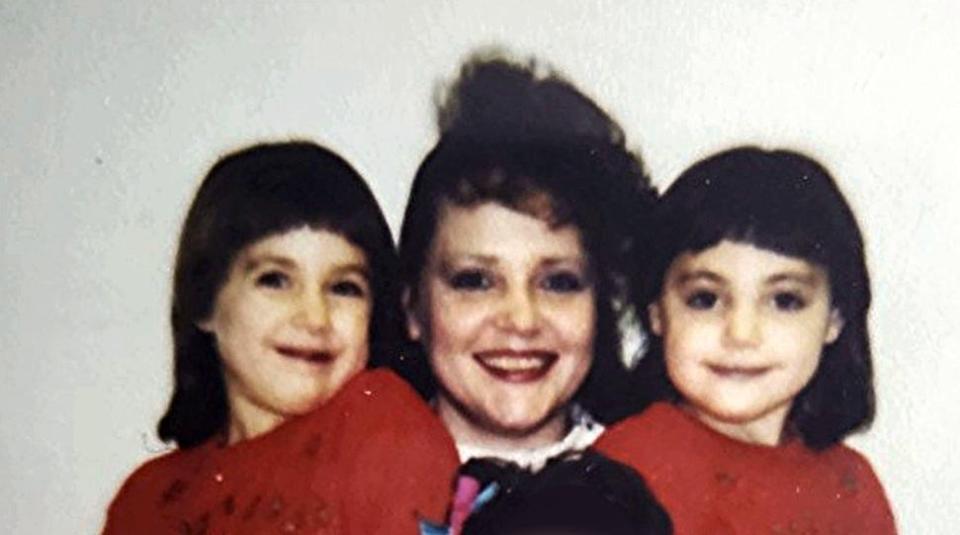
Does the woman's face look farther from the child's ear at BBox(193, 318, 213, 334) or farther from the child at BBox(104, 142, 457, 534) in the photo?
the child's ear at BBox(193, 318, 213, 334)

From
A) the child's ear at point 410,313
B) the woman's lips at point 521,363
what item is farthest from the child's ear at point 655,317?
the child's ear at point 410,313

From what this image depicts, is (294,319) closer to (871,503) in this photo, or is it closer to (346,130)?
(346,130)

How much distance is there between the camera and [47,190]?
147cm

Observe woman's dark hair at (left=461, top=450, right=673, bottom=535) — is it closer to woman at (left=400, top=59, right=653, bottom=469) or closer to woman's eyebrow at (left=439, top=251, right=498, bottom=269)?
woman at (left=400, top=59, right=653, bottom=469)

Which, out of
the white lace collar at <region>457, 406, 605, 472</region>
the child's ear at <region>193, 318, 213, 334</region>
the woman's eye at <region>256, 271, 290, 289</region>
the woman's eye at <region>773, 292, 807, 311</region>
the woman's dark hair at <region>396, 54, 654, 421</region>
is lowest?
the white lace collar at <region>457, 406, 605, 472</region>

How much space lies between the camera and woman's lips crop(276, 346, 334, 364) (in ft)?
4.57

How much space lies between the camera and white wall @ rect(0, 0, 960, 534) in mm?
1390

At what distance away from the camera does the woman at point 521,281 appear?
4.53 feet

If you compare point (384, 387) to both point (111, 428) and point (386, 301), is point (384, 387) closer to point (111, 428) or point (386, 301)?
point (386, 301)

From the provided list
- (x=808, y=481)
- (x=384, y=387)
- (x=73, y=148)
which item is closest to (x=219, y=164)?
(x=73, y=148)

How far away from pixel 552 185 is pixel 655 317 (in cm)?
17

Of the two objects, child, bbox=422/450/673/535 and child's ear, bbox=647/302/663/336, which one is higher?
child's ear, bbox=647/302/663/336

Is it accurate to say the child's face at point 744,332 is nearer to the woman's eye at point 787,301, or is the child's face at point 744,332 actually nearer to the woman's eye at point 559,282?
the woman's eye at point 787,301

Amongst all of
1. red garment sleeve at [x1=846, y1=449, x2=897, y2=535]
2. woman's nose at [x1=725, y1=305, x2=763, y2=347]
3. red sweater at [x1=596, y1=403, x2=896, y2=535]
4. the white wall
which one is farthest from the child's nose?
red garment sleeve at [x1=846, y1=449, x2=897, y2=535]
